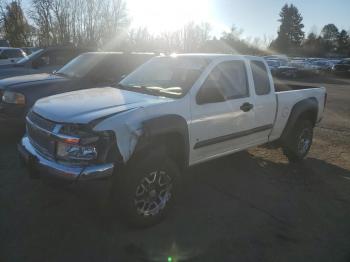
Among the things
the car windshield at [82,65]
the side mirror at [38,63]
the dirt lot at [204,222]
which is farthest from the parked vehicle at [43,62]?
the dirt lot at [204,222]

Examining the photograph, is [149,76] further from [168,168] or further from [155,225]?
[155,225]

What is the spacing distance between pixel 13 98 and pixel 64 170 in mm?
3635

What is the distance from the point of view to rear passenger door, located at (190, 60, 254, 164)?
14.1 feet

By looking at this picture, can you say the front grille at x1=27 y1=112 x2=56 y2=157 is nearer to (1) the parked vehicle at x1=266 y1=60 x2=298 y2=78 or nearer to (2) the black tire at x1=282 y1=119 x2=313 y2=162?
(2) the black tire at x1=282 y1=119 x2=313 y2=162

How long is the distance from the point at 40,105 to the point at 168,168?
1628 millimetres

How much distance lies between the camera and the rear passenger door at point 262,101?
518cm

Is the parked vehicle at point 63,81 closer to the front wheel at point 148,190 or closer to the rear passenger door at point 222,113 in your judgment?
the rear passenger door at point 222,113

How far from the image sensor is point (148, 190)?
12.4 feet

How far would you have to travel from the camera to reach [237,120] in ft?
15.7

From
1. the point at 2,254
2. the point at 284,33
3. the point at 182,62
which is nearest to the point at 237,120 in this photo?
the point at 182,62

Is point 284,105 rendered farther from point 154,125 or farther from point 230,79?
point 154,125

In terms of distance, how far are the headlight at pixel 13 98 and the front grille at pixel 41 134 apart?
8.00 ft

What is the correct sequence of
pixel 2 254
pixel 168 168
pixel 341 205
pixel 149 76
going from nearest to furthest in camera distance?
pixel 2 254 < pixel 168 168 < pixel 341 205 < pixel 149 76

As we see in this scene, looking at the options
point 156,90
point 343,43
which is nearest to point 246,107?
point 156,90
